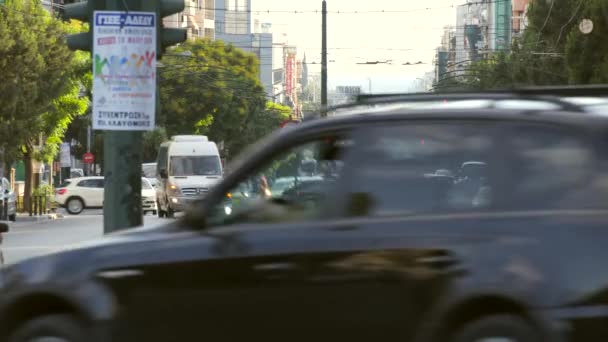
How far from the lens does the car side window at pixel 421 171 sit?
23.6 ft

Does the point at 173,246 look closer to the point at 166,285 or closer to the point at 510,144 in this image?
the point at 166,285

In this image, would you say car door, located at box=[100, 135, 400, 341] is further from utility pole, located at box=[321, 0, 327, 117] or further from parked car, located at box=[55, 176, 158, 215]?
parked car, located at box=[55, 176, 158, 215]

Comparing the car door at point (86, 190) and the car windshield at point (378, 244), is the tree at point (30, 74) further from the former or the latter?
the car windshield at point (378, 244)

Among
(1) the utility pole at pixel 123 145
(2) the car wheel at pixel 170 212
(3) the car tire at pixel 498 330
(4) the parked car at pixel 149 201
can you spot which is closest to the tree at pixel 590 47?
(2) the car wheel at pixel 170 212

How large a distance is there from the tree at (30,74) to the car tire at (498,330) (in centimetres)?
4461

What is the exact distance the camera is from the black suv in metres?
6.89

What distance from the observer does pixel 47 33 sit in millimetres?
54062

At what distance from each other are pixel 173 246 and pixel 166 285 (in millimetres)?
192

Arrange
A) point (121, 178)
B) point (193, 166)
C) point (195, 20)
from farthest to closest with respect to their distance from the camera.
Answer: point (195, 20), point (193, 166), point (121, 178)

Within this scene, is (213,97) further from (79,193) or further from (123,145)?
(123,145)

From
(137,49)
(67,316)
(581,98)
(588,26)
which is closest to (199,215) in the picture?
(67,316)

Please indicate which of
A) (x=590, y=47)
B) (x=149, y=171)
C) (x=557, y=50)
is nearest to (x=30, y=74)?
(x=590, y=47)

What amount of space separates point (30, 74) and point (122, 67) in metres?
39.9

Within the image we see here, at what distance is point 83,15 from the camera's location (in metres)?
13.3
